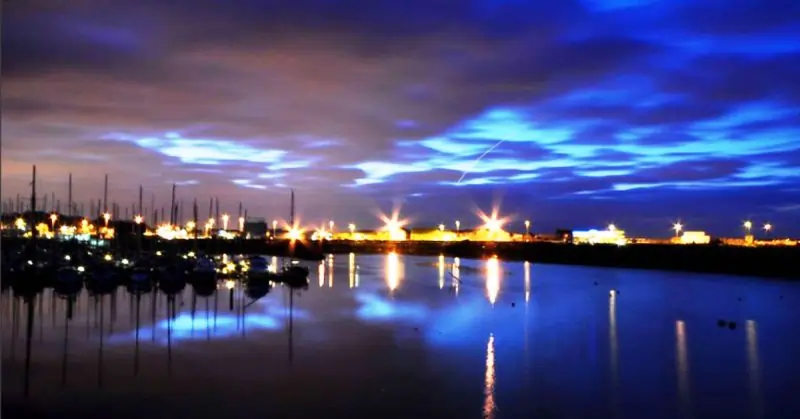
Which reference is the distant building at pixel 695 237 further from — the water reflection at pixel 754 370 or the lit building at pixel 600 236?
the water reflection at pixel 754 370

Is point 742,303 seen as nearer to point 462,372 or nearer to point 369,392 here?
point 462,372

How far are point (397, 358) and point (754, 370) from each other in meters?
8.27

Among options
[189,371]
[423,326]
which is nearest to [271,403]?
[189,371]

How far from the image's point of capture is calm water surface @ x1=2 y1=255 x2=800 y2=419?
12.5 meters

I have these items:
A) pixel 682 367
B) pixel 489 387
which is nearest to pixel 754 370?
pixel 682 367

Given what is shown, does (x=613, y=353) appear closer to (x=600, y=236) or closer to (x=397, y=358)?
(x=397, y=358)

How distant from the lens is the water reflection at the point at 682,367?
12820 millimetres

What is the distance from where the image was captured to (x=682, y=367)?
16344 mm

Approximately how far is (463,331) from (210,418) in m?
11.8

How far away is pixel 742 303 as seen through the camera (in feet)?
107

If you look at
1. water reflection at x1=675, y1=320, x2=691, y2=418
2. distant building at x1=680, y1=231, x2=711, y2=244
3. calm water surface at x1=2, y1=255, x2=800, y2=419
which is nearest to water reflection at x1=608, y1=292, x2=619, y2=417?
calm water surface at x1=2, y1=255, x2=800, y2=419

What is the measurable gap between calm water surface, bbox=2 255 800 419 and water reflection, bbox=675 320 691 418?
0.06 m

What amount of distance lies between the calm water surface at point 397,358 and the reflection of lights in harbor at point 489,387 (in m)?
0.06

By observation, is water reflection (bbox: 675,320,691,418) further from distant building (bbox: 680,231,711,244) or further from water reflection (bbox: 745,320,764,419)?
distant building (bbox: 680,231,711,244)
